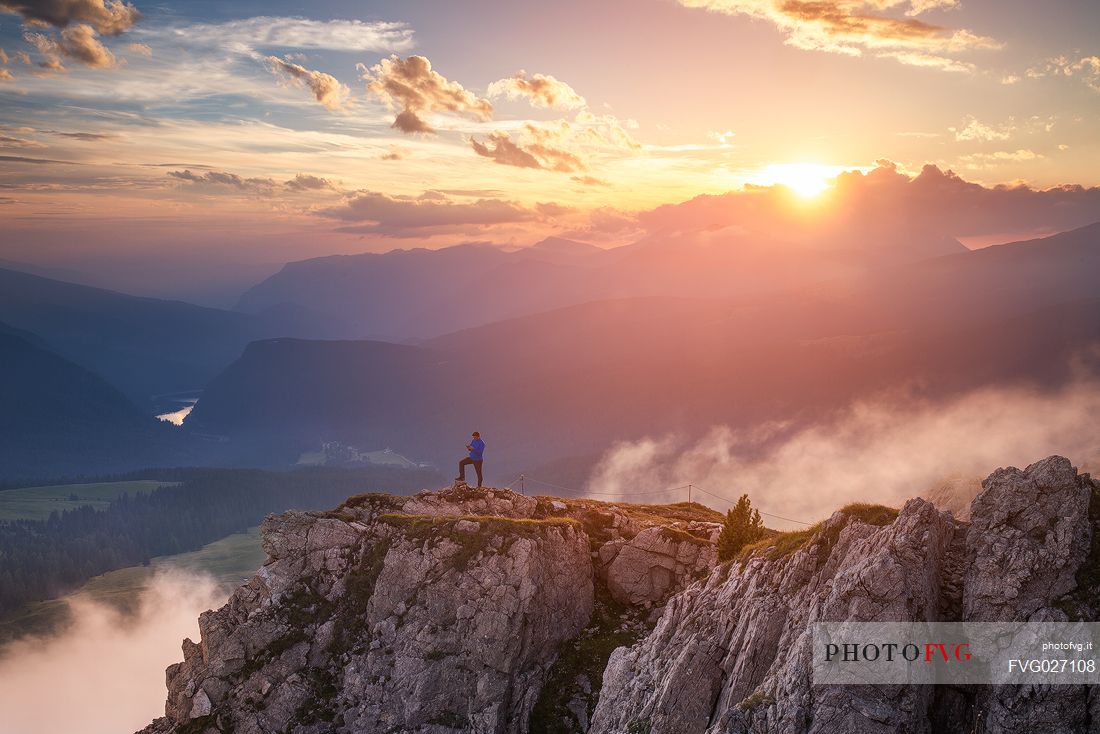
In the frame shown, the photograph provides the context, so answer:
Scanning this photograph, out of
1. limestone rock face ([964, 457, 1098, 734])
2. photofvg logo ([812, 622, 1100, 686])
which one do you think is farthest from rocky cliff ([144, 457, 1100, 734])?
photofvg logo ([812, 622, 1100, 686])

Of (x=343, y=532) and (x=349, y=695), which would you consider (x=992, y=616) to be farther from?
(x=343, y=532)

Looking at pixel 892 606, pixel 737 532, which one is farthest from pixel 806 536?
pixel 737 532

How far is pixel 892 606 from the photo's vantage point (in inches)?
1150

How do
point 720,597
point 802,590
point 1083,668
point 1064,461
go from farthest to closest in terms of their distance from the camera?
point 720,597 < point 802,590 < point 1064,461 < point 1083,668

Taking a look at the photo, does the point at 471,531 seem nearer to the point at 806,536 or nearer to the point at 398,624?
the point at 398,624

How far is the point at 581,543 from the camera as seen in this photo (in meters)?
56.7

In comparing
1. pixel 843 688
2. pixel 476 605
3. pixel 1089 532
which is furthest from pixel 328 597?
pixel 1089 532

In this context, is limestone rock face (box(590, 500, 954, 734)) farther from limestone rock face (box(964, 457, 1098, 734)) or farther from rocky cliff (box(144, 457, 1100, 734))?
limestone rock face (box(964, 457, 1098, 734))

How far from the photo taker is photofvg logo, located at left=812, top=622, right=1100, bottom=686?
25.9 m

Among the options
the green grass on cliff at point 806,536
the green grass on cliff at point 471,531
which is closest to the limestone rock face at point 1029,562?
the green grass on cliff at point 806,536

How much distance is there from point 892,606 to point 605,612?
28.7 metres

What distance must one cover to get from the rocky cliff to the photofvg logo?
0.48m

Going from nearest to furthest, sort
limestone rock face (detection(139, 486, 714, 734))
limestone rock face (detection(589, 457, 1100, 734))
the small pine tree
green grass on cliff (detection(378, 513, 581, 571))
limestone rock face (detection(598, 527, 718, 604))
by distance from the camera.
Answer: limestone rock face (detection(589, 457, 1100, 734)) → limestone rock face (detection(139, 486, 714, 734)) → the small pine tree → green grass on cliff (detection(378, 513, 581, 571)) → limestone rock face (detection(598, 527, 718, 604))

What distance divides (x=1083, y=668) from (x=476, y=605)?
35.9m
